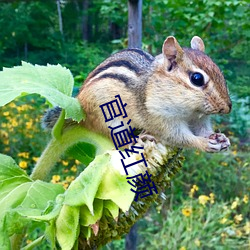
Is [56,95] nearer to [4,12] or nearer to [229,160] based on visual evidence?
[229,160]

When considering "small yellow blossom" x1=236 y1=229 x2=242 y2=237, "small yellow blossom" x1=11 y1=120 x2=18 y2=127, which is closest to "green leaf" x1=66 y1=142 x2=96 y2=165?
"small yellow blossom" x1=236 y1=229 x2=242 y2=237

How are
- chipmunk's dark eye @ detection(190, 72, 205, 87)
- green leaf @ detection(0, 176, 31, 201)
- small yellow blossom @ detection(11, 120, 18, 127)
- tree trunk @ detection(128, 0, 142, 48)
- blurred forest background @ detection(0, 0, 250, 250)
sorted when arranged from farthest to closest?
small yellow blossom @ detection(11, 120, 18, 127) → blurred forest background @ detection(0, 0, 250, 250) → tree trunk @ detection(128, 0, 142, 48) → chipmunk's dark eye @ detection(190, 72, 205, 87) → green leaf @ detection(0, 176, 31, 201)

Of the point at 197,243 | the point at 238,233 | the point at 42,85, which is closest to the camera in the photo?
the point at 42,85

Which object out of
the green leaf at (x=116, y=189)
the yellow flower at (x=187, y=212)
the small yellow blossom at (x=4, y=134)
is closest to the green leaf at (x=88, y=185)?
the green leaf at (x=116, y=189)

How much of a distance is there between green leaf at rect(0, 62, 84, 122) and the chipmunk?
0.06 meters

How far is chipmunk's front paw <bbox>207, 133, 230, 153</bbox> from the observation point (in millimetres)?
624

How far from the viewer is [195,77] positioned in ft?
2.38

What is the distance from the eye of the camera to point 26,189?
607 millimetres

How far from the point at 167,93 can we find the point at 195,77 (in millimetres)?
78

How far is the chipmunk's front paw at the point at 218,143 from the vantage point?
2.05 ft

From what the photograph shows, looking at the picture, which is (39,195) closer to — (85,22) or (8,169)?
(8,169)

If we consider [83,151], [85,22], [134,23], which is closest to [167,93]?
[83,151]

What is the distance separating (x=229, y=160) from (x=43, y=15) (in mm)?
2154

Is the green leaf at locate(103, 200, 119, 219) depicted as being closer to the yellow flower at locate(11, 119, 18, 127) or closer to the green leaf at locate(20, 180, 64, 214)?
the green leaf at locate(20, 180, 64, 214)
